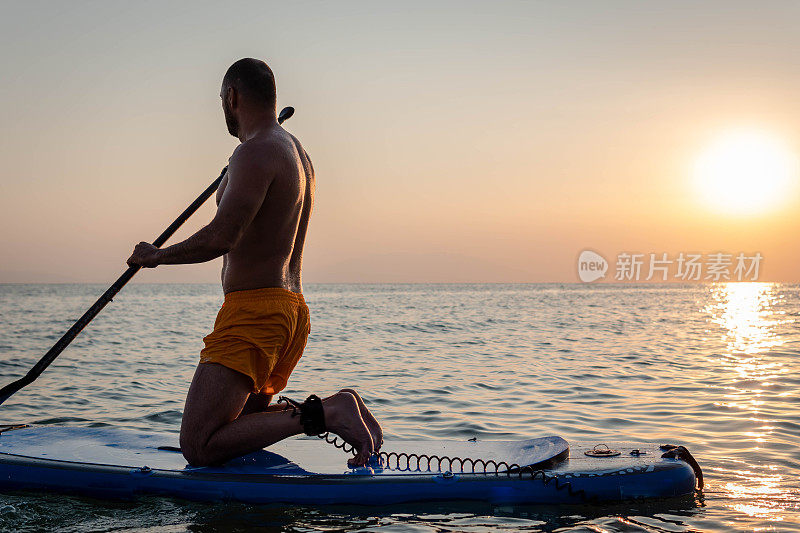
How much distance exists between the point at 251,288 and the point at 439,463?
1.40 meters

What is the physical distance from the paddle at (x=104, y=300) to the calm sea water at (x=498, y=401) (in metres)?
0.76

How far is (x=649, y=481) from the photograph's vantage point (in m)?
4.02

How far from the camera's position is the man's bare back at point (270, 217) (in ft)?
12.4

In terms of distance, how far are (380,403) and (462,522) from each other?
4084 millimetres

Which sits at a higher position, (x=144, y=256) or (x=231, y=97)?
(x=231, y=97)

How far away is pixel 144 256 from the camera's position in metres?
3.86

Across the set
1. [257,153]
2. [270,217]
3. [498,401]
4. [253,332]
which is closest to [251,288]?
[253,332]

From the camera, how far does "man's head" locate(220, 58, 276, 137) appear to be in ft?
12.9

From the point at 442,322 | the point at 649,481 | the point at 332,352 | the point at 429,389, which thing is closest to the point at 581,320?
the point at 442,322

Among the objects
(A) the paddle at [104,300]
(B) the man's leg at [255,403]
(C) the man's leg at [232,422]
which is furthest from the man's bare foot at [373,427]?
(A) the paddle at [104,300]

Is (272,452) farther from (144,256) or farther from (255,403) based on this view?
(144,256)

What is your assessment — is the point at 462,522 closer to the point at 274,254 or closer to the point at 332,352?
the point at 274,254

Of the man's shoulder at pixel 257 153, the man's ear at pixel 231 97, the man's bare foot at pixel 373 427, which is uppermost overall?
the man's ear at pixel 231 97

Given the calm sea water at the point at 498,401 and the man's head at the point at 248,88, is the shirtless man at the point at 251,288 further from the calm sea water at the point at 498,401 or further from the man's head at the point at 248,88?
the calm sea water at the point at 498,401
